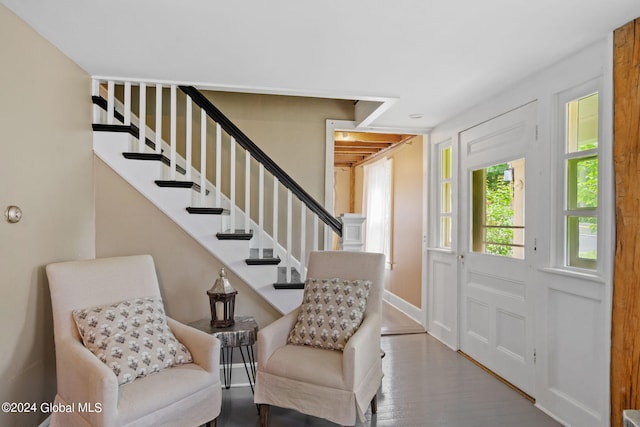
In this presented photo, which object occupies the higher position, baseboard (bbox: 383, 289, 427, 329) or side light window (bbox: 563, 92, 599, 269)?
side light window (bbox: 563, 92, 599, 269)

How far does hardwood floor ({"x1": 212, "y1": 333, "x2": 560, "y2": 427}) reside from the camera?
2363mm

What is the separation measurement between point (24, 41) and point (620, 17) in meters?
3.07

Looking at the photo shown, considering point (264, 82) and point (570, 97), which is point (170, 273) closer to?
point (264, 82)

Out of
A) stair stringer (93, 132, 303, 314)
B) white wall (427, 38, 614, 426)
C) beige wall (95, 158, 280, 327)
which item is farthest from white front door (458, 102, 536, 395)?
beige wall (95, 158, 280, 327)

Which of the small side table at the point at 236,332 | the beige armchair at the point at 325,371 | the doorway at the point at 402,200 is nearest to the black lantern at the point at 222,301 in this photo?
the small side table at the point at 236,332

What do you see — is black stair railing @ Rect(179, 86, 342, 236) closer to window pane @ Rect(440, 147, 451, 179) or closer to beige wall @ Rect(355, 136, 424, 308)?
window pane @ Rect(440, 147, 451, 179)

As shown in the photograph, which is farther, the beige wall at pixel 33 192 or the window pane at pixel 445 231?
the window pane at pixel 445 231

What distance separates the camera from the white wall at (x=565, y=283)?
206cm

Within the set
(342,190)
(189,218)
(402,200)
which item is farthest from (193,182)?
(342,190)

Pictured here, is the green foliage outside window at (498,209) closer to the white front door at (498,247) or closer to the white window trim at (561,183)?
the white front door at (498,247)

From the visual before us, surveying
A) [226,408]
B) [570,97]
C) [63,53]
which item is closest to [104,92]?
[63,53]

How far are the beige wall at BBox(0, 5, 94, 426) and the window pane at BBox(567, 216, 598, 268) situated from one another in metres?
3.19

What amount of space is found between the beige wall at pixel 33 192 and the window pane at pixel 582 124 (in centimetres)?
319

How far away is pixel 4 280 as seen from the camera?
1.92 m
